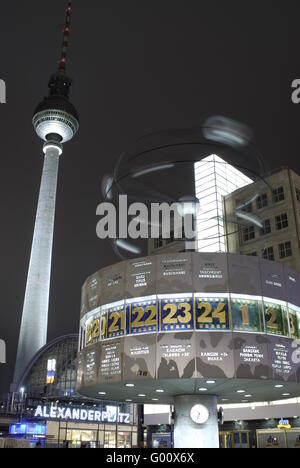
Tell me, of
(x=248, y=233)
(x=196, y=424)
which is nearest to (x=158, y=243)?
(x=248, y=233)

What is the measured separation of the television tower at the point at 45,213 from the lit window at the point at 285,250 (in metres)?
89.6

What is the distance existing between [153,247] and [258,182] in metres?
23.3

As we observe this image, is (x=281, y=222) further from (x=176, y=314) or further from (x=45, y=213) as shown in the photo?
(x=45, y=213)

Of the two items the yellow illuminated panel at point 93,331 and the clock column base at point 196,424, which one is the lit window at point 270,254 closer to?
the clock column base at point 196,424

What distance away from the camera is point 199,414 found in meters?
26.8

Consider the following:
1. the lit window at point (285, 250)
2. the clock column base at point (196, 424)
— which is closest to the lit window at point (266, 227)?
the lit window at point (285, 250)

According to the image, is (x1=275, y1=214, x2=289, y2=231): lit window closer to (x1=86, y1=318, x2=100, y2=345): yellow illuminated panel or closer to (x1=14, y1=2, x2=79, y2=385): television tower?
(x1=86, y1=318, x2=100, y2=345): yellow illuminated panel

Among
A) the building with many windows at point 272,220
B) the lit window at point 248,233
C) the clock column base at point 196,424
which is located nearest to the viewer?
the clock column base at point 196,424

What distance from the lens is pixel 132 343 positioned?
25.2m

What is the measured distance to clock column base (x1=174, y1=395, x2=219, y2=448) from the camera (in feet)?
83.6

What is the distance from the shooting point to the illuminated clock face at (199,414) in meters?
26.3
